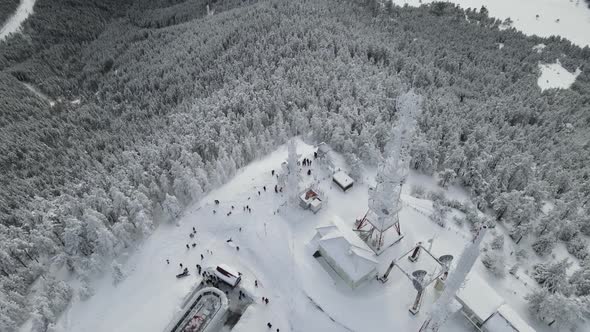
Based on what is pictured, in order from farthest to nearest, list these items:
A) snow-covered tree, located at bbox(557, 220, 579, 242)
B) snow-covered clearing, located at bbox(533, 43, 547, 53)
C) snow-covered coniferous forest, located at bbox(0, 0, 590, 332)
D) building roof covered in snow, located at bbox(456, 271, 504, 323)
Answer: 1. snow-covered clearing, located at bbox(533, 43, 547, 53)
2. snow-covered tree, located at bbox(557, 220, 579, 242)
3. snow-covered coniferous forest, located at bbox(0, 0, 590, 332)
4. building roof covered in snow, located at bbox(456, 271, 504, 323)

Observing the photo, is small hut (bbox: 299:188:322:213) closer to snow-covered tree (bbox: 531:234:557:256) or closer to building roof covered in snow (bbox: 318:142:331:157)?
building roof covered in snow (bbox: 318:142:331:157)

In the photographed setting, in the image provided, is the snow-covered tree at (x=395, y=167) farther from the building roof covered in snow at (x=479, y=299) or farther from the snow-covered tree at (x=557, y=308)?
the snow-covered tree at (x=557, y=308)

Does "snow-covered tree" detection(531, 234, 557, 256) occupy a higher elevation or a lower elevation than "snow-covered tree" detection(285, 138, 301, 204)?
lower

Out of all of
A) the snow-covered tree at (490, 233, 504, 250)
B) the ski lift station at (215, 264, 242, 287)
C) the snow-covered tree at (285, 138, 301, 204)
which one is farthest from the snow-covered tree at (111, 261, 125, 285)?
the snow-covered tree at (490, 233, 504, 250)

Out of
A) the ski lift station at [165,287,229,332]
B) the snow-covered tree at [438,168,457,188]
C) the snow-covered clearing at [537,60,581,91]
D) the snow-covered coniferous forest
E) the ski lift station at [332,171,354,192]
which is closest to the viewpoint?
the ski lift station at [165,287,229,332]

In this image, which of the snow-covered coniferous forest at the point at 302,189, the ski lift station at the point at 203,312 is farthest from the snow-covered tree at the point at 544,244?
the ski lift station at the point at 203,312

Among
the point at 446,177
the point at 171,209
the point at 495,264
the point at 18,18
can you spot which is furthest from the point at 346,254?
the point at 18,18

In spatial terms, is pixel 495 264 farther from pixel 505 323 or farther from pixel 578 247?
pixel 578 247
